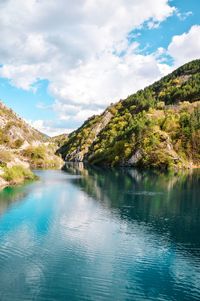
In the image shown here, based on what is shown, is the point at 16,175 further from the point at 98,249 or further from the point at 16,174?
the point at 98,249

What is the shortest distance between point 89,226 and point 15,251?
50.3 feet

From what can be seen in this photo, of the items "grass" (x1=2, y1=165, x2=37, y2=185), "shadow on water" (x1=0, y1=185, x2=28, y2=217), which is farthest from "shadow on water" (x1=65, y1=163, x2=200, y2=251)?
"grass" (x1=2, y1=165, x2=37, y2=185)

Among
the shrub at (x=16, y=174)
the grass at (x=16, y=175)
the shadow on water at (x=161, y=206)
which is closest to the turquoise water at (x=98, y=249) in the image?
the shadow on water at (x=161, y=206)

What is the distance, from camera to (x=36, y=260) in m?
37.2

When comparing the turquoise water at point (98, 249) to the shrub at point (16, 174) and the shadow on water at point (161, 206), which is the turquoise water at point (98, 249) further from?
the shrub at point (16, 174)

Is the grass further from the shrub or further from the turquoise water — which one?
the turquoise water

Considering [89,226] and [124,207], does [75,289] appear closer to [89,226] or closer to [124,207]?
[89,226]

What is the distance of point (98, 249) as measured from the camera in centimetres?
4162

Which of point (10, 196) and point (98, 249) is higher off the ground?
point (10, 196)

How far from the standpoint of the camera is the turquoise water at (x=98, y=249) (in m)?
30.7

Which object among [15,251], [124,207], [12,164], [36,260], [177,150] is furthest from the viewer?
[177,150]

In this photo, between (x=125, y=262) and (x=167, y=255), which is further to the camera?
(x=167, y=255)

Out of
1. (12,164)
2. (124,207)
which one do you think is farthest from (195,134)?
(124,207)

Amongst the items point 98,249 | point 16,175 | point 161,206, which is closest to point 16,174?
point 16,175
